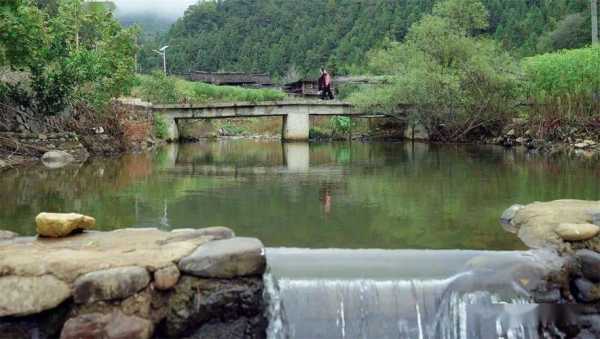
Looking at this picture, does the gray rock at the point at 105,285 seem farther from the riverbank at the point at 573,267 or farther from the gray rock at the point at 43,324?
the riverbank at the point at 573,267

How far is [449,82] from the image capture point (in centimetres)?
3198

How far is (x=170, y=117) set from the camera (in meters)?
40.0

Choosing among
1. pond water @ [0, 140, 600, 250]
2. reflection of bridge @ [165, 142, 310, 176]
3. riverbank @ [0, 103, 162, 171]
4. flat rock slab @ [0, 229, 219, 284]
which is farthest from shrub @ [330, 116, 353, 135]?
flat rock slab @ [0, 229, 219, 284]

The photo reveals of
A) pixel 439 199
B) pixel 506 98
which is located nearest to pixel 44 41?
pixel 439 199

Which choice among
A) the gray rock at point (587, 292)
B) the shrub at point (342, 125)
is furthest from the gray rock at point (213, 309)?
the shrub at point (342, 125)

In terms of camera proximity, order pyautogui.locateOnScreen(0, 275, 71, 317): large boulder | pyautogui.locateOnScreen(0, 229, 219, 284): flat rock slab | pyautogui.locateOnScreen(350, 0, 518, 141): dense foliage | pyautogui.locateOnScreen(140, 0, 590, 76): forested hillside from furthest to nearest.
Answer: pyautogui.locateOnScreen(140, 0, 590, 76): forested hillside, pyautogui.locateOnScreen(350, 0, 518, 141): dense foliage, pyautogui.locateOnScreen(0, 229, 219, 284): flat rock slab, pyautogui.locateOnScreen(0, 275, 71, 317): large boulder

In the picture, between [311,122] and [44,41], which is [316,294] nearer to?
[44,41]

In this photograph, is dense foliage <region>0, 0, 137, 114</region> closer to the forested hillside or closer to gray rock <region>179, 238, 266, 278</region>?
gray rock <region>179, 238, 266, 278</region>

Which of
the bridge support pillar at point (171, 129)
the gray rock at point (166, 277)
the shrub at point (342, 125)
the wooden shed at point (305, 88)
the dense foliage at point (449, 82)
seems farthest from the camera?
the wooden shed at point (305, 88)

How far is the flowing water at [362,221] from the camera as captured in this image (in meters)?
6.41

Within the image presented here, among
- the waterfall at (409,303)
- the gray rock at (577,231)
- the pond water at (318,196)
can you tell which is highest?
the gray rock at (577,231)

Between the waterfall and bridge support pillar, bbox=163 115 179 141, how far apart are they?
1344 inches

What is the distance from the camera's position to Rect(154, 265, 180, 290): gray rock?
593 centimetres

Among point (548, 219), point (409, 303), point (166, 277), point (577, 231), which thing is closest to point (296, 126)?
point (548, 219)
